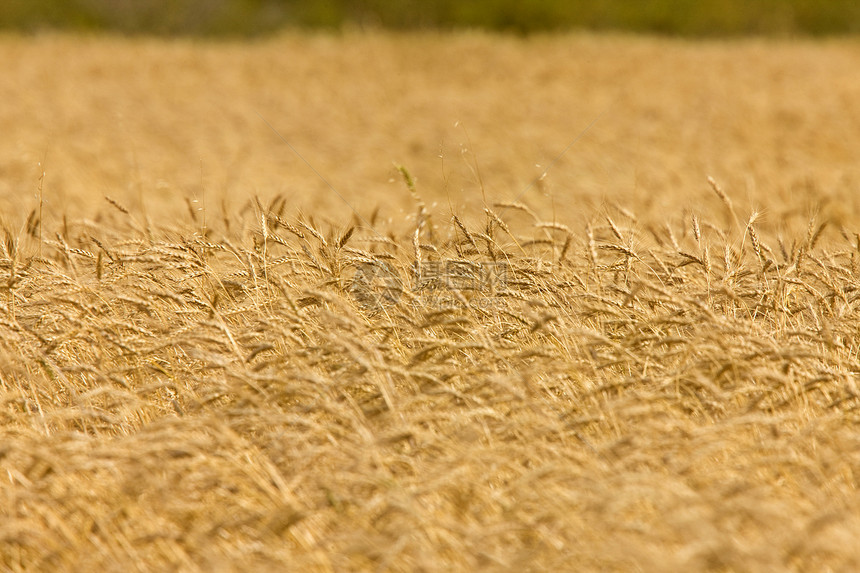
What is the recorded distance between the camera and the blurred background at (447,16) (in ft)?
80.2

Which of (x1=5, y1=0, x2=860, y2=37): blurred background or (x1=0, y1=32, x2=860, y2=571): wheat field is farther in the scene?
(x1=5, y1=0, x2=860, y2=37): blurred background

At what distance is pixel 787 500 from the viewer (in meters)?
1.80

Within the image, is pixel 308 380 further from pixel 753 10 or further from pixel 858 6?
pixel 858 6

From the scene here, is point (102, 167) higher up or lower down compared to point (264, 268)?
lower down

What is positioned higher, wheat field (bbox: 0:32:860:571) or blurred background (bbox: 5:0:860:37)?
blurred background (bbox: 5:0:860:37)

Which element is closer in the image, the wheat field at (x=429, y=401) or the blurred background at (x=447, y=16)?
the wheat field at (x=429, y=401)

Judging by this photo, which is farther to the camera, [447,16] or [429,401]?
[447,16]

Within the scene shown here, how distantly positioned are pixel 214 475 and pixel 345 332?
690 millimetres

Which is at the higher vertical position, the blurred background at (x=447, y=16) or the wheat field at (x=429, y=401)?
the blurred background at (x=447, y=16)

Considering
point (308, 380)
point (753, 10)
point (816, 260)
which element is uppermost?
point (753, 10)

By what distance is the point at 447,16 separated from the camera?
2584cm

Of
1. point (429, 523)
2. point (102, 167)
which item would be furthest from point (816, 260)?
point (102, 167)

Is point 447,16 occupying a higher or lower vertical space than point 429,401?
higher

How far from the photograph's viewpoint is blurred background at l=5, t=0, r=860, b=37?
24438mm
